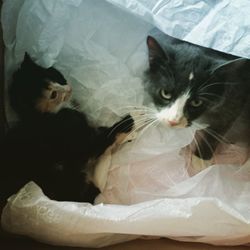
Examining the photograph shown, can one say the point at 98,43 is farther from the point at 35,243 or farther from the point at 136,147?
the point at 35,243

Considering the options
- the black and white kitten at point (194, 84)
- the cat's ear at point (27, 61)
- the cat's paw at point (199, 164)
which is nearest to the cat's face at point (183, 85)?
the black and white kitten at point (194, 84)

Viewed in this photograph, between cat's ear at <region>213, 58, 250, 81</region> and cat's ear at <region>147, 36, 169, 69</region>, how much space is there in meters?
0.10

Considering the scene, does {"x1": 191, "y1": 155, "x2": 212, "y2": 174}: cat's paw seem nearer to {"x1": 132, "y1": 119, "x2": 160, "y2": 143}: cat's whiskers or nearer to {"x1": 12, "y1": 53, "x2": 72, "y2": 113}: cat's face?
{"x1": 132, "y1": 119, "x2": 160, "y2": 143}: cat's whiskers

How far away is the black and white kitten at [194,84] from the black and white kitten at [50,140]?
10 cm

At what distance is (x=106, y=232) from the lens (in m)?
0.87

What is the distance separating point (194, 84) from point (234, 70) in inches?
2.9

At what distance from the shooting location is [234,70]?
0.86 meters

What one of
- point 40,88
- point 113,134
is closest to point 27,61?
point 40,88

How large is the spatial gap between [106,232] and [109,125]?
21 centimetres

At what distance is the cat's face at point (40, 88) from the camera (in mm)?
919

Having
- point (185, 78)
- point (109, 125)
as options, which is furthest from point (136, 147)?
point (185, 78)

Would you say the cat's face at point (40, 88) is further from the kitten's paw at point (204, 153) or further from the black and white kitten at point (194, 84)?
the kitten's paw at point (204, 153)

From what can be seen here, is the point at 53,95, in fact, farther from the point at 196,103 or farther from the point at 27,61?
the point at 196,103

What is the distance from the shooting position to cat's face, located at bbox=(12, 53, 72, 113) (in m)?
0.92
